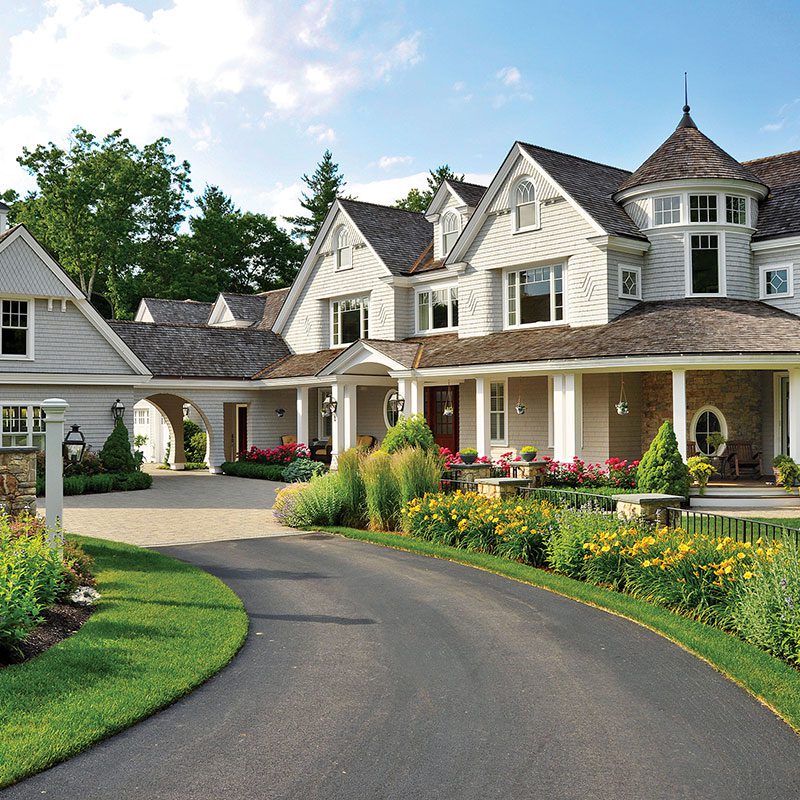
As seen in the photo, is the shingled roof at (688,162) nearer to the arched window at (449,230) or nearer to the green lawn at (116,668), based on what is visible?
the arched window at (449,230)

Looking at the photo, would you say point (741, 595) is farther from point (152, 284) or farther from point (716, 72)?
point (152, 284)

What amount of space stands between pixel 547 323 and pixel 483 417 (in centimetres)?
332

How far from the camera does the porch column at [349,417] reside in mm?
26938

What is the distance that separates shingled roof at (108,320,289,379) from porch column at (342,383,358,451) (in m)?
4.82

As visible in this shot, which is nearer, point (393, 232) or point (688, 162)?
point (688, 162)

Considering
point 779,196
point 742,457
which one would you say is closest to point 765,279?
point 779,196

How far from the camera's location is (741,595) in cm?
862

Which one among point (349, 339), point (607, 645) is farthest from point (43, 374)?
point (607, 645)

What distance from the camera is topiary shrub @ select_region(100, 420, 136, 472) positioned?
78.4ft

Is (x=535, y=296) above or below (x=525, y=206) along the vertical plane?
below

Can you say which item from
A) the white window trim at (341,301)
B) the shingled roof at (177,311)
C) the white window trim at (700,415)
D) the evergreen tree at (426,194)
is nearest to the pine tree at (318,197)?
the evergreen tree at (426,194)

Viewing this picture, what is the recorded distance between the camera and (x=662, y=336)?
1998 centimetres

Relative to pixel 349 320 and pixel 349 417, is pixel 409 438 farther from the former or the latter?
pixel 349 320

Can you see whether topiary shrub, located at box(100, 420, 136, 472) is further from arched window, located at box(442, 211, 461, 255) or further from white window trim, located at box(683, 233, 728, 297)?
white window trim, located at box(683, 233, 728, 297)
